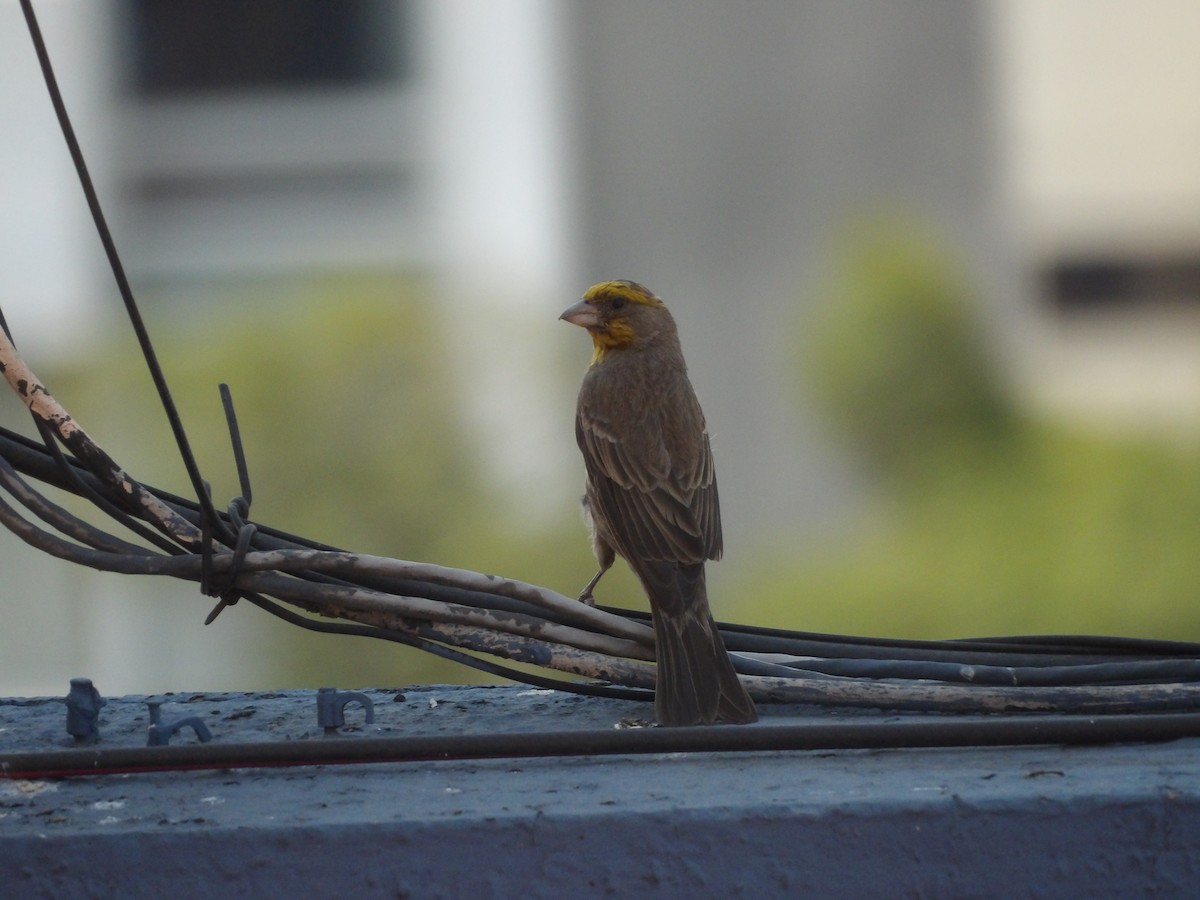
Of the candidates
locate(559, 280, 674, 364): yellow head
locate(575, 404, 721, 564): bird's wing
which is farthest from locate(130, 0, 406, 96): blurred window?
locate(575, 404, 721, 564): bird's wing

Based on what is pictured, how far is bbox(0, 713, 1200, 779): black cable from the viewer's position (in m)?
2.13

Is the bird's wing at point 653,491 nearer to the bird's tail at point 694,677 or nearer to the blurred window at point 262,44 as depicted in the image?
the bird's tail at point 694,677

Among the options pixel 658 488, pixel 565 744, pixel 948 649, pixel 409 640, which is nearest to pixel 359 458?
pixel 658 488

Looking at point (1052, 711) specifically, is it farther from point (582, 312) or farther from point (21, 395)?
point (582, 312)

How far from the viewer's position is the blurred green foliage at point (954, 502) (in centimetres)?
673

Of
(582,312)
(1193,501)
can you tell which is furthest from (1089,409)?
(582,312)

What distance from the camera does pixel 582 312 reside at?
14.1 ft

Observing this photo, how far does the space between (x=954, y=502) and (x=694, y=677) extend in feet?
20.8

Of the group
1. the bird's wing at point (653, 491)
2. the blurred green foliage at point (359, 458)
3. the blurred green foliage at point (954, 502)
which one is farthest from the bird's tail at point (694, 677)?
the blurred green foliage at point (359, 458)

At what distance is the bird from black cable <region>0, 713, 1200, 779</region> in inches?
14.3

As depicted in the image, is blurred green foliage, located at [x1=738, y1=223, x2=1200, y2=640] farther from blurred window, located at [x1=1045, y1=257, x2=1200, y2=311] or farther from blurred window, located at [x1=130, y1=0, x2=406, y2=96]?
blurred window, located at [x1=130, y1=0, x2=406, y2=96]

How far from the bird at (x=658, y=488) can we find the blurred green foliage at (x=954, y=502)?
9.76ft

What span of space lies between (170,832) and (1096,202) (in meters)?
11.6

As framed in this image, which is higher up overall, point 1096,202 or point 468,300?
point 1096,202
